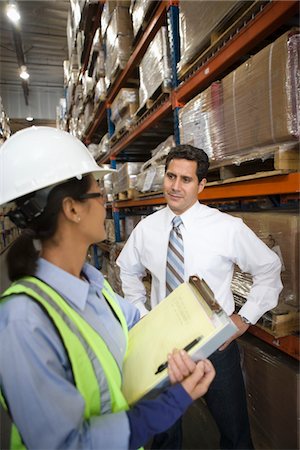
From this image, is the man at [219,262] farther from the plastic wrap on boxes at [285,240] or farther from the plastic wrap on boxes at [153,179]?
the plastic wrap on boxes at [153,179]

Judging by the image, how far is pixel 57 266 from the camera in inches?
39.9

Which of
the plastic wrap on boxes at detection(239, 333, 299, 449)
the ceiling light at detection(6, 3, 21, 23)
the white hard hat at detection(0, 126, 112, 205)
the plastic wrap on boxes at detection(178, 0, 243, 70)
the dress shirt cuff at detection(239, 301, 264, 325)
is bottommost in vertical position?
the plastic wrap on boxes at detection(239, 333, 299, 449)

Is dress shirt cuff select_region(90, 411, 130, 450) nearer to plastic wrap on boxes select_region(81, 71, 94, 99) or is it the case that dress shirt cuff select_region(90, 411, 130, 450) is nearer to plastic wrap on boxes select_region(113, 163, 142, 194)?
plastic wrap on boxes select_region(113, 163, 142, 194)

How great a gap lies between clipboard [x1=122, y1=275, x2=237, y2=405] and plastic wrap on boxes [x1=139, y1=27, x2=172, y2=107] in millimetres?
2141

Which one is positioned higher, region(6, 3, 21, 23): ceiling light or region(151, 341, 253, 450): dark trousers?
region(6, 3, 21, 23): ceiling light

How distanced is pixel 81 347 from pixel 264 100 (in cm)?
151

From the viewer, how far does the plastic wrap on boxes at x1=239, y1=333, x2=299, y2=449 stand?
1734mm

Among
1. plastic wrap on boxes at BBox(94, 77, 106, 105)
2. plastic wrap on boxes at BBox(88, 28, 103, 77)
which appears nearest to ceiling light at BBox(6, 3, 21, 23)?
plastic wrap on boxes at BBox(88, 28, 103, 77)

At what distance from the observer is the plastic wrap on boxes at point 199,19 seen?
5.96 feet

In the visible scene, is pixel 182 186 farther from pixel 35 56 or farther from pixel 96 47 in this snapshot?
pixel 35 56

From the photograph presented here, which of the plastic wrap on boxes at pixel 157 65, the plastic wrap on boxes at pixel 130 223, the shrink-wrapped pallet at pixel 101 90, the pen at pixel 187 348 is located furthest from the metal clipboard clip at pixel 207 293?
the shrink-wrapped pallet at pixel 101 90

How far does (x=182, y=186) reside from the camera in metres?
1.88

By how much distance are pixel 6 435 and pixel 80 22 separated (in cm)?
566

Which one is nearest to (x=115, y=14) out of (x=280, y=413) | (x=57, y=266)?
(x=57, y=266)
